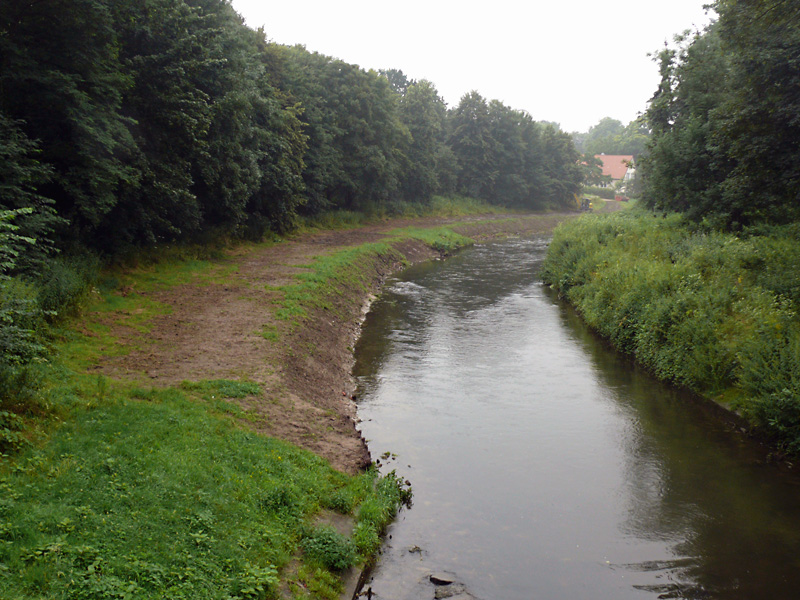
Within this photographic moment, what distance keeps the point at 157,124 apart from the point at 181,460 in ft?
48.0

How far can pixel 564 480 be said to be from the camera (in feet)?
34.0

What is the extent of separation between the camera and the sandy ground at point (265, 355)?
10812mm

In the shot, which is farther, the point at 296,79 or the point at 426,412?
the point at 296,79

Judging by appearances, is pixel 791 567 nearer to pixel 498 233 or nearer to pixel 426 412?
pixel 426 412

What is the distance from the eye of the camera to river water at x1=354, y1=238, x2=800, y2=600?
25.6 feet

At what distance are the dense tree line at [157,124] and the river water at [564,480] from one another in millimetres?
8582

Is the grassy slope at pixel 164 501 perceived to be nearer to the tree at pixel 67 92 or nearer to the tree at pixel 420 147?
the tree at pixel 67 92

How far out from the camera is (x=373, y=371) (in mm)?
15797

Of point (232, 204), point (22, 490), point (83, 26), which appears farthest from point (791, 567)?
point (232, 204)

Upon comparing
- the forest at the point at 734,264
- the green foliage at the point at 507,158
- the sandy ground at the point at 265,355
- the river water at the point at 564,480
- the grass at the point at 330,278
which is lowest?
the river water at the point at 564,480

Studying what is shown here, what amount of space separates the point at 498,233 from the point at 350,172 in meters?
17.1

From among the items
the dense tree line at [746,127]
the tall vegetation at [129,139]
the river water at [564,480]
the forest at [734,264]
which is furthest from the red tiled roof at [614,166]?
the river water at [564,480]

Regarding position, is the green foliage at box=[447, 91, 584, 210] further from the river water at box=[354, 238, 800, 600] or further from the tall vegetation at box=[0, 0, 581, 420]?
the river water at box=[354, 238, 800, 600]

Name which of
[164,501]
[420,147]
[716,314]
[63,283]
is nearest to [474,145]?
[420,147]
